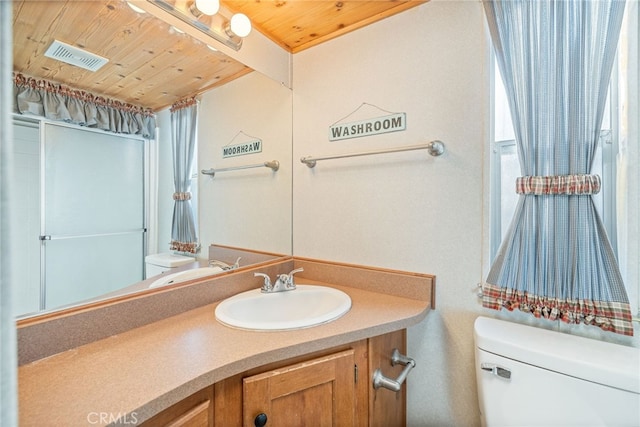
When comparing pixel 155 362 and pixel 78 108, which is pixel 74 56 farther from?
pixel 155 362

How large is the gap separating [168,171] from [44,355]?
27.4 inches

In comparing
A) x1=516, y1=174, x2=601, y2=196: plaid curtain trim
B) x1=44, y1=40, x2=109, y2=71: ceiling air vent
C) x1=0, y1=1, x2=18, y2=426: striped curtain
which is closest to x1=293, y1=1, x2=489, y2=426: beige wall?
x1=516, y1=174, x2=601, y2=196: plaid curtain trim

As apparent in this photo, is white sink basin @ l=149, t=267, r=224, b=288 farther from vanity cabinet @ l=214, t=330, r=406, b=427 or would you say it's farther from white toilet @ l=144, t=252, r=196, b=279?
vanity cabinet @ l=214, t=330, r=406, b=427

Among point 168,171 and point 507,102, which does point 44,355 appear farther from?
point 507,102

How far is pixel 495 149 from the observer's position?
117 cm

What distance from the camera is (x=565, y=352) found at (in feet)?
2.89

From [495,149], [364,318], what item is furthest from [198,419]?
[495,149]

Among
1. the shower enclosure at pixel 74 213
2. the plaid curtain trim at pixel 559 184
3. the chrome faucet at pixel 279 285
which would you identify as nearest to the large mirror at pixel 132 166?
the shower enclosure at pixel 74 213

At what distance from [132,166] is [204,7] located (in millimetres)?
732

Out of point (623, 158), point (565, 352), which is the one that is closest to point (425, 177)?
point (623, 158)

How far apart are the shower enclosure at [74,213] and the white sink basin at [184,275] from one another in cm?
8

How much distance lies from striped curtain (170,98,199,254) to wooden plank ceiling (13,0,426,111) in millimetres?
61

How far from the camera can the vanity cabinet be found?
2.70 feet

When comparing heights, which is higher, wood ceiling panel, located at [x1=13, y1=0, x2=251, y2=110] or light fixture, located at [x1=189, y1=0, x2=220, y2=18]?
light fixture, located at [x1=189, y1=0, x2=220, y2=18]
